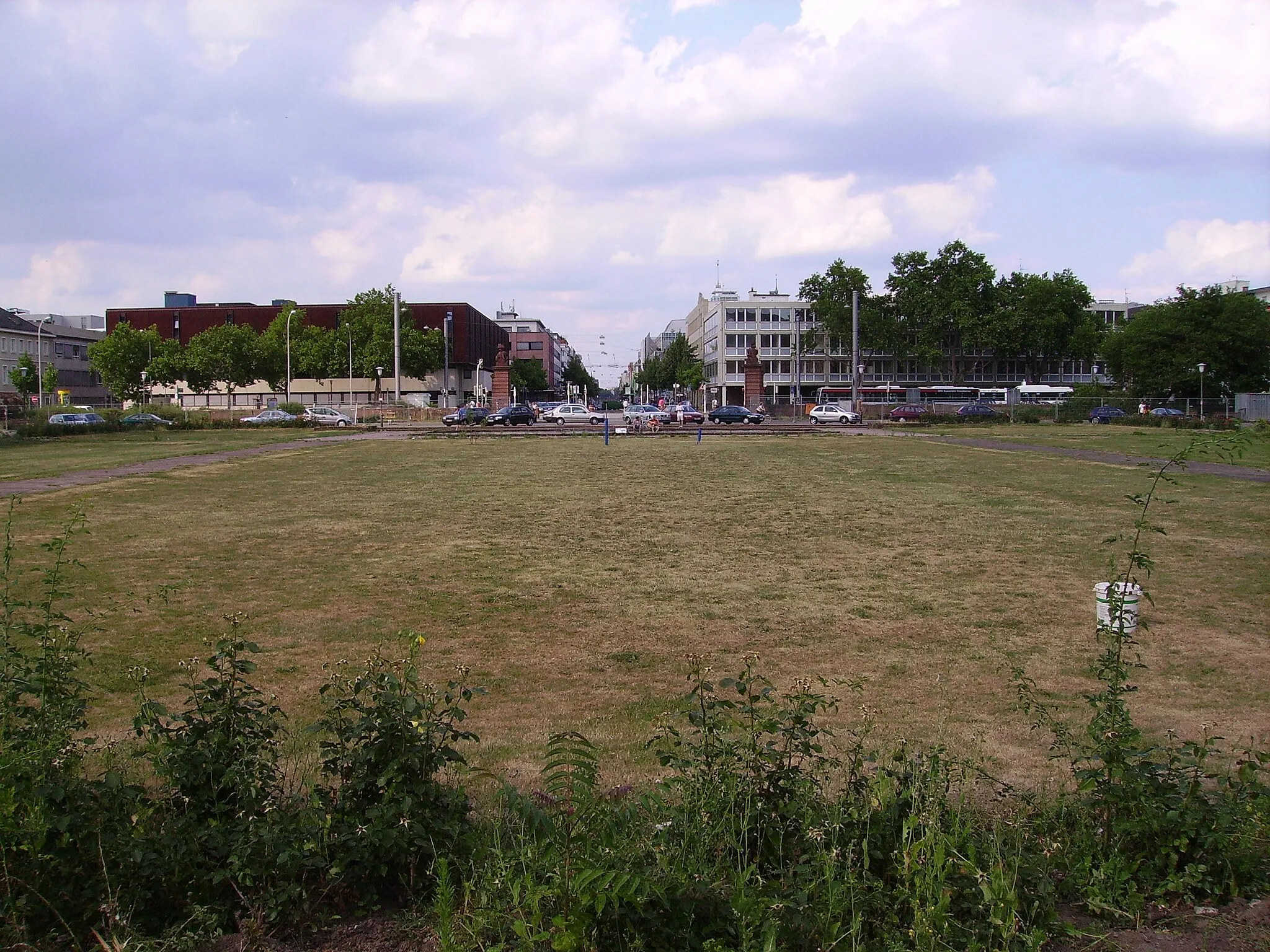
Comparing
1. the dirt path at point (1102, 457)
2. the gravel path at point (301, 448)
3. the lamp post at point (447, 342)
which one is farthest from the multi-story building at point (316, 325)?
the dirt path at point (1102, 457)

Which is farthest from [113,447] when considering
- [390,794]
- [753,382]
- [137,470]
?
[753,382]

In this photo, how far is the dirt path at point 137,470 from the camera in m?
22.8

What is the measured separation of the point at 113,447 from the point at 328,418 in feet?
83.8

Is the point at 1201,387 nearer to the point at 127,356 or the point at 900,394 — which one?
the point at 900,394

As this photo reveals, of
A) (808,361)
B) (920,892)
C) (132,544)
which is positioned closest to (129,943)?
(920,892)

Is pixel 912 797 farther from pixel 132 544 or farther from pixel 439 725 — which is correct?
pixel 132 544

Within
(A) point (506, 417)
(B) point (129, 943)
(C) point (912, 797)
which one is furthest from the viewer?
(A) point (506, 417)

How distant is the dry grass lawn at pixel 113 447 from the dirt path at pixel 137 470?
522mm

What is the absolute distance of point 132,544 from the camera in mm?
14219

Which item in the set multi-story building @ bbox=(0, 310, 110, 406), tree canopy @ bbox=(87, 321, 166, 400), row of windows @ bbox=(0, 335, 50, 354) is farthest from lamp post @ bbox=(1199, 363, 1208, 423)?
row of windows @ bbox=(0, 335, 50, 354)

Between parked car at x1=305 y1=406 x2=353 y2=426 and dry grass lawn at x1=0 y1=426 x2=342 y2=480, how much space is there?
3.32 meters

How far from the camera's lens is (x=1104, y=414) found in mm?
67062

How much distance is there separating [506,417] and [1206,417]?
139 ft

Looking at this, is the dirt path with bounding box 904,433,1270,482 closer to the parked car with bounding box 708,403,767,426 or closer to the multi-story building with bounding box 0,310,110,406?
the parked car with bounding box 708,403,767,426
